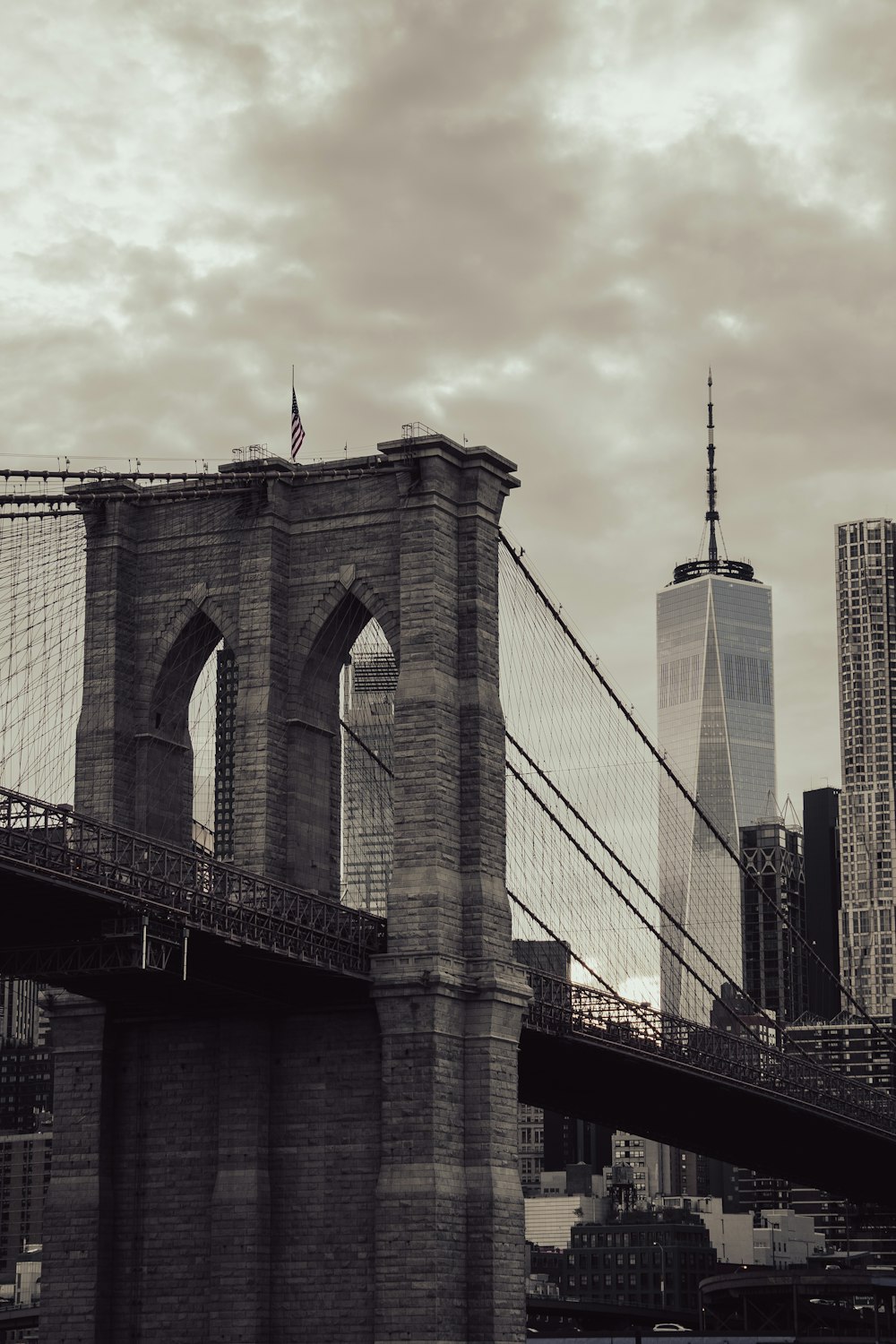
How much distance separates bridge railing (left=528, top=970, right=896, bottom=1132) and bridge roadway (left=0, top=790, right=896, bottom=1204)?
0.44ft

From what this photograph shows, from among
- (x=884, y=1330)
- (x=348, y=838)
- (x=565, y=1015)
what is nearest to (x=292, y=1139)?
(x=565, y=1015)

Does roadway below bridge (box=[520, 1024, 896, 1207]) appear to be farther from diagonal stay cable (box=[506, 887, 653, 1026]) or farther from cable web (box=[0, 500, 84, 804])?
cable web (box=[0, 500, 84, 804])

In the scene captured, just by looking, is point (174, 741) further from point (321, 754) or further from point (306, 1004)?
point (306, 1004)

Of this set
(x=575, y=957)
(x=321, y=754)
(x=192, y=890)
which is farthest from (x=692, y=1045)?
(x=192, y=890)

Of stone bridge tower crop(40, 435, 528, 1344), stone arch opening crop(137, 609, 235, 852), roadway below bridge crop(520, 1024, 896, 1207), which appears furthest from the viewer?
roadway below bridge crop(520, 1024, 896, 1207)

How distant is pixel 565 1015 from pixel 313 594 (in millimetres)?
18902

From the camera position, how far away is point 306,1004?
73750 millimetres

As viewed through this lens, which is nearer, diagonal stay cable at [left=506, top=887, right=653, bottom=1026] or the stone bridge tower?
the stone bridge tower

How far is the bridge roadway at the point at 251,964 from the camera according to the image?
6134 cm

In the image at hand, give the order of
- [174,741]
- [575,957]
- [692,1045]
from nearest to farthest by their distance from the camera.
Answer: [174,741], [575,957], [692,1045]

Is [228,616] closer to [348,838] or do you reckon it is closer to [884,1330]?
[348,838]

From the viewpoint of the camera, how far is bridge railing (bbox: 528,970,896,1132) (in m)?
85.8

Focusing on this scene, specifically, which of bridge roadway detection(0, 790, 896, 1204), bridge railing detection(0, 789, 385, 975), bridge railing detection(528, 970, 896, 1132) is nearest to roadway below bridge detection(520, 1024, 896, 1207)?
bridge roadway detection(0, 790, 896, 1204)

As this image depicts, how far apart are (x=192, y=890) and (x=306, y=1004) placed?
11.0 metres
